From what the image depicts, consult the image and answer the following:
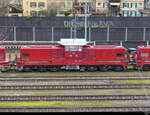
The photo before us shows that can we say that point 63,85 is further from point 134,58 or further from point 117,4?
point 117,4

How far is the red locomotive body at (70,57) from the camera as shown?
28.9 m

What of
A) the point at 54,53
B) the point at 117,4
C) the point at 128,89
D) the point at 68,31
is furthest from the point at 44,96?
the point at 117,4

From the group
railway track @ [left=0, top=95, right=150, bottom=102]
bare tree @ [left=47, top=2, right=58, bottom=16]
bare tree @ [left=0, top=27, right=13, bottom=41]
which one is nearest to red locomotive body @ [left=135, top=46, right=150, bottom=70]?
railway track @ [left=0, top=95, right=150, bottom=102]

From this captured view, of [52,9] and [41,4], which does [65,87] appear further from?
[41,4]

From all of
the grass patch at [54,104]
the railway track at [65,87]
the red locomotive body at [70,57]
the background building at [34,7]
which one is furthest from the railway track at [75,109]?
the background building at [34,7]

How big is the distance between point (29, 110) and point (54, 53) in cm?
1155

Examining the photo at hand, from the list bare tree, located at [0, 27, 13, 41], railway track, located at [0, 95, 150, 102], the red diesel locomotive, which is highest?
bare tree, located at [0, 27, 13, 41]

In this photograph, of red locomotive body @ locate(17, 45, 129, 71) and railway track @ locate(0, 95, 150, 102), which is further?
red locomotive body @ locate(17, 45, 129, 71)

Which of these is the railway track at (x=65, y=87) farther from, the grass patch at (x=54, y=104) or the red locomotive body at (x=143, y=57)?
the red locomotive body at (x=143, y=57)

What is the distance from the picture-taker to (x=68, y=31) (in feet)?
148

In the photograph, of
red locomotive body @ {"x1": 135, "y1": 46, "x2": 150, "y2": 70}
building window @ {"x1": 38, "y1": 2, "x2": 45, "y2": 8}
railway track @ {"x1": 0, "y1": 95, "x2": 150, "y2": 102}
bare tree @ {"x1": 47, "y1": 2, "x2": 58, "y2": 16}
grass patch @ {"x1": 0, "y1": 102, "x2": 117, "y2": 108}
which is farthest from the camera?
building window @ {"x1": 38, "y1": 2, "x2": 45, "y2": 8}

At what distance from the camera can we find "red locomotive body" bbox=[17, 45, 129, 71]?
94.9ft

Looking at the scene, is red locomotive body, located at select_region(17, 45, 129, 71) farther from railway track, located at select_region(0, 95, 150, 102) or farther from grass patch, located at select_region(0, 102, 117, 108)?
grass patch, located at select_region(0, 102, 117, 108)

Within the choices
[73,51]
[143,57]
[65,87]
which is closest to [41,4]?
[73,51]
